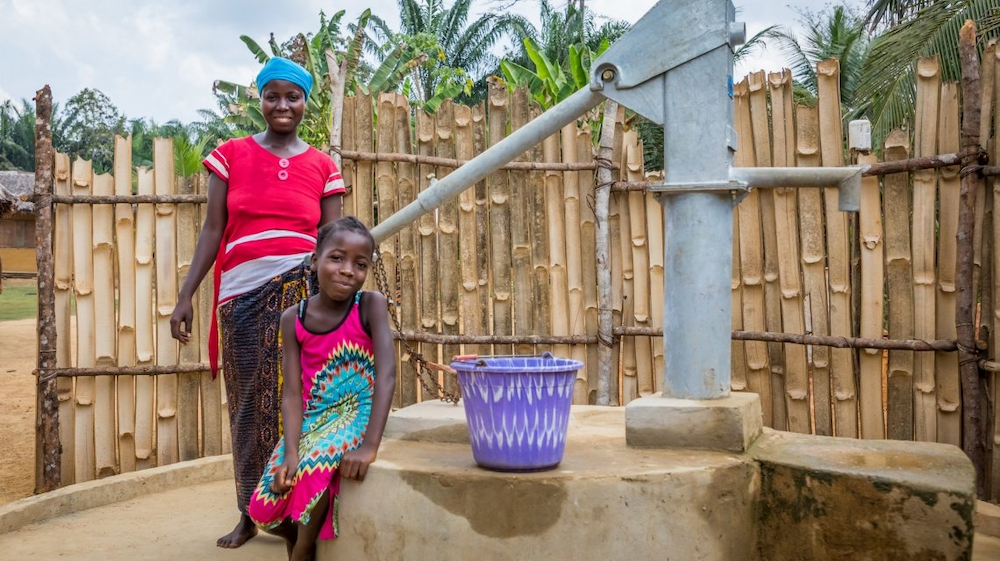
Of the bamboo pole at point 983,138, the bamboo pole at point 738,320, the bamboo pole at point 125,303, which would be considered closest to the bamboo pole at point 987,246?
the bamboo pole at point 983,138

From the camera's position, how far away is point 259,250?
3.15 m

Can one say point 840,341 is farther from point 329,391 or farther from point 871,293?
point 329,391

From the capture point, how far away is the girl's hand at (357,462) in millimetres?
2570

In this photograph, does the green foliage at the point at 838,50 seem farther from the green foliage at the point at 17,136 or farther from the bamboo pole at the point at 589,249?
the green foliage at the point at 17,136

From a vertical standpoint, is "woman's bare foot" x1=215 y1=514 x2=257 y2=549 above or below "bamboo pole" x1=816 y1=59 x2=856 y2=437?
below

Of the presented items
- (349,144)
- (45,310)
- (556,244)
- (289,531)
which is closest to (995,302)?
(556,244)

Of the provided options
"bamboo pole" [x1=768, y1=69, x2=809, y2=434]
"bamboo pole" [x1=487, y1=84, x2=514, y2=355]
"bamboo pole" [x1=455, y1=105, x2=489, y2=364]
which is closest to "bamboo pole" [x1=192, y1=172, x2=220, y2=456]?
"bamboo pole" [x1=455, y1=105, x2=489, y2=364]

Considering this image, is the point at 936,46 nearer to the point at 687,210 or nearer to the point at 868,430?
the point at 868,430

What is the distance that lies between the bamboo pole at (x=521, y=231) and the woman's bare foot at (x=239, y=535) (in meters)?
1.94

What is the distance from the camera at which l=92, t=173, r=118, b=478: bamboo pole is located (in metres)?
4.84

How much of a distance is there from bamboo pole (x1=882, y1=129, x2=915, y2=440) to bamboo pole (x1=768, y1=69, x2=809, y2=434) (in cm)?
42

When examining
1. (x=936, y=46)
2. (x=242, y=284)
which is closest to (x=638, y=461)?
(x=242, y=284)

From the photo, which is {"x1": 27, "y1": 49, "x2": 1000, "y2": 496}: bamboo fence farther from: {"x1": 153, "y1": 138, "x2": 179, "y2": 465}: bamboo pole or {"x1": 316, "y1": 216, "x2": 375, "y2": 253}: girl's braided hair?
{"x1": 316, "y1": 216, "x2": 375, "y2": 253}: girl's braided hair

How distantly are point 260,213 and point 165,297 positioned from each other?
2056mm
